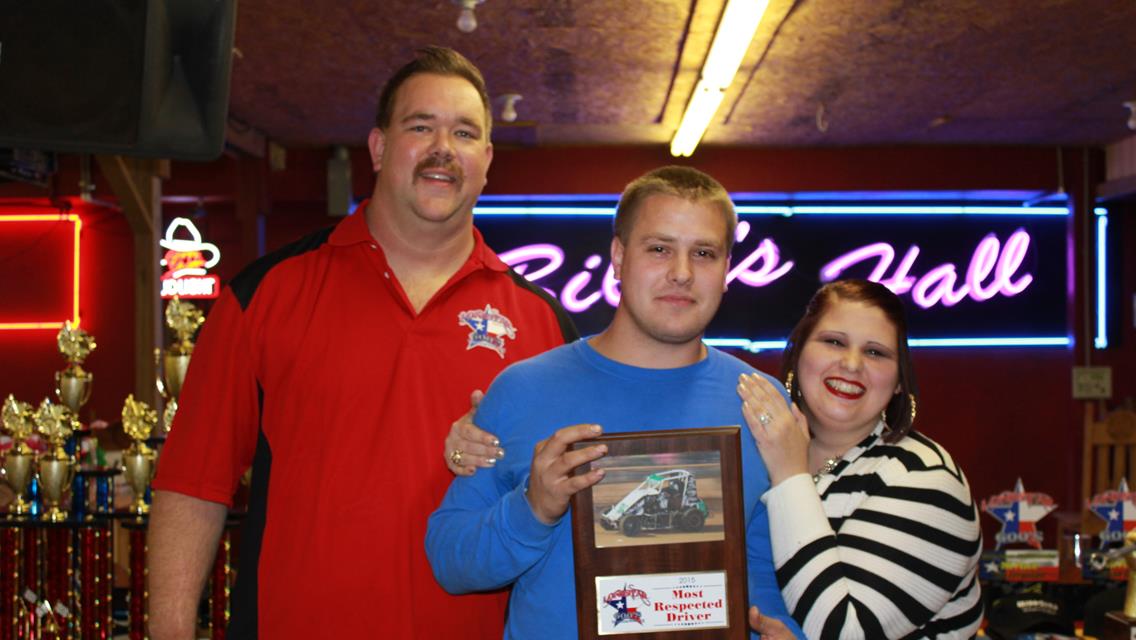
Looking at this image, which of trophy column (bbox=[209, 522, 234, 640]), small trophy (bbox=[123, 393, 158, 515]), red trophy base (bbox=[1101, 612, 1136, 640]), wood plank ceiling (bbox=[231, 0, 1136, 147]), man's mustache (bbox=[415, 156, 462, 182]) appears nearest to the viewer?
man's mustache (bbox=[415, 156, 462, 182])

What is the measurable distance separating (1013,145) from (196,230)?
23.0 ft

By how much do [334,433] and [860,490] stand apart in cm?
111

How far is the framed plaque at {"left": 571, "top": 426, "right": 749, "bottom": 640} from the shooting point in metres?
1.62

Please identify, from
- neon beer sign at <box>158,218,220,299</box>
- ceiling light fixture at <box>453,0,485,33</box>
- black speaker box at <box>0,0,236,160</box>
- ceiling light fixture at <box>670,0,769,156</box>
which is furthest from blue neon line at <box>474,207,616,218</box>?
black speaker box at <box>0,0,236,160</box>

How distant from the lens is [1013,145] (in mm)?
8195

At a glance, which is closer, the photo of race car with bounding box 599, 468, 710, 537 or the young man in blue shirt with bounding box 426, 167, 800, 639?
the photo of race car with bounding box 599, 468, 710, 537

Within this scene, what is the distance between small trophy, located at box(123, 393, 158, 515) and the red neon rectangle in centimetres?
582

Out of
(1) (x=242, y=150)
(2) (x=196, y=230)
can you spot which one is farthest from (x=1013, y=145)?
(2) (x=196, y=230)

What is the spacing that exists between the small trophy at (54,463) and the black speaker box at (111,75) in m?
1.87

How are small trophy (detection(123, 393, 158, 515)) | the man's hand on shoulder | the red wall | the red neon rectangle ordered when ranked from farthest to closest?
the red neon rectangle → the red wall → small trophy (detection(123, 393, 158, 515)) → the man's hand on shoulder

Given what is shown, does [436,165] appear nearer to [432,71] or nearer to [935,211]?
[432,71]

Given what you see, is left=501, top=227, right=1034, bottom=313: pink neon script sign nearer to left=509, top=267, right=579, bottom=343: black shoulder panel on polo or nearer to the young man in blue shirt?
left=509, top=267, right=579, bottom=343: black shoulder panel on polo

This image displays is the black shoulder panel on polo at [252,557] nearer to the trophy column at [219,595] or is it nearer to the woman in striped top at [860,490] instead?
the woman in striped top at [860,490]

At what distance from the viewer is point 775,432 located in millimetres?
1820
